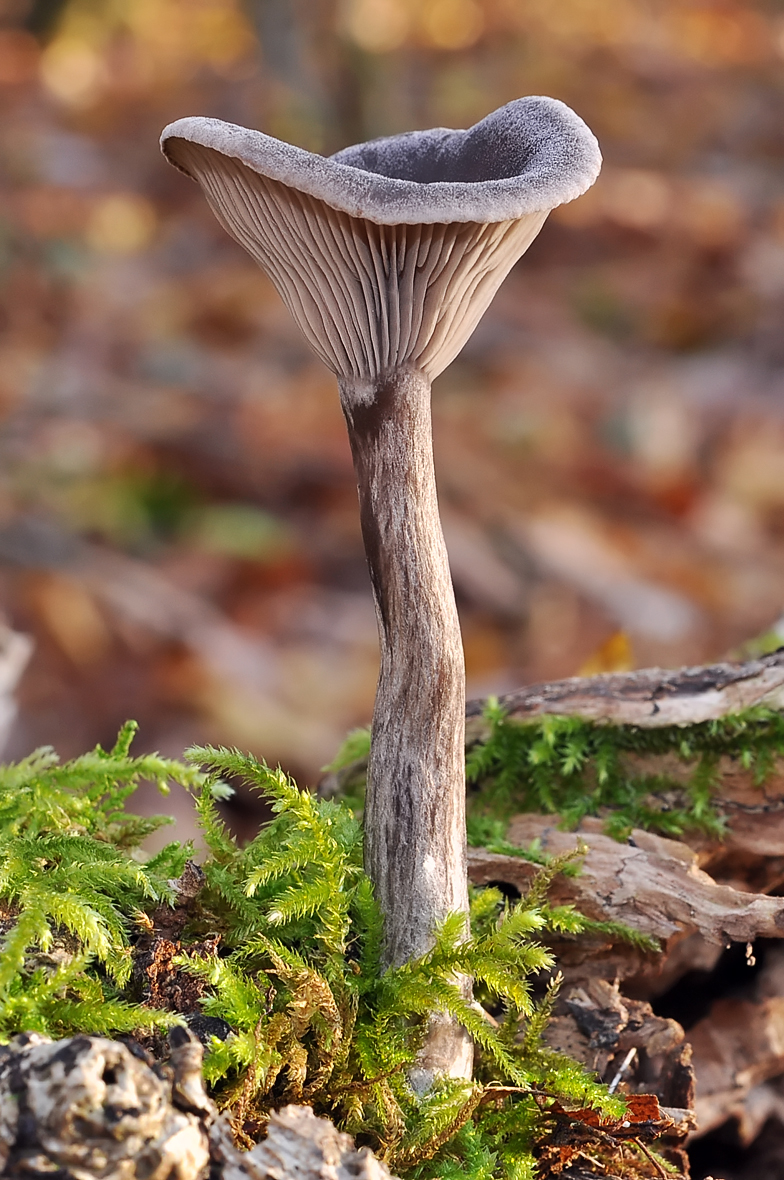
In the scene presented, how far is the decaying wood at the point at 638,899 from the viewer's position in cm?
187

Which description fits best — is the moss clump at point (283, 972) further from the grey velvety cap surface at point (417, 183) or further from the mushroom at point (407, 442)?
the grey velvety cap surface at point (417, 183)

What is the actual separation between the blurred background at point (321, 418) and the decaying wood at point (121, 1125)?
1.82 metres

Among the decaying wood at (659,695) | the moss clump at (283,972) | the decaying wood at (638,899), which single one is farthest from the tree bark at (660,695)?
the moss clump at (283,972)

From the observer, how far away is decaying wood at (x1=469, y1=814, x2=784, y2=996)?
1.87 m

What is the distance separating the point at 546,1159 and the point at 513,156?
1538 millimetres

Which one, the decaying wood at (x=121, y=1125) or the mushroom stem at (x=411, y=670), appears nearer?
the decaying wood at (x=121, y=1125)

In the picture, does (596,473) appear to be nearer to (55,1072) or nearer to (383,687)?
(383,687)

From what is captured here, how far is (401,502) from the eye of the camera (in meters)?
1.65

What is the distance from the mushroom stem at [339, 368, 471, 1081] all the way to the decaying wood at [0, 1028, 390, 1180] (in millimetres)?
432

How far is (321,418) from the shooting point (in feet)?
22.8

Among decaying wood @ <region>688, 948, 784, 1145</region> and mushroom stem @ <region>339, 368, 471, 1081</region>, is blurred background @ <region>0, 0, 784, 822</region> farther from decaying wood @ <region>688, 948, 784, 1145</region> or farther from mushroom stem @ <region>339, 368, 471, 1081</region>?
mushroom stem @ <region>339, 368, 471, 1081</region>

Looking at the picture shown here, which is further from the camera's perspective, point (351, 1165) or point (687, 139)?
point (687, 139)

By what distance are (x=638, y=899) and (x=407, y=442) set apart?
3.17 ft

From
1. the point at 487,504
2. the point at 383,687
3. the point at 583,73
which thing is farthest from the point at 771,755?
the point at 583,73
